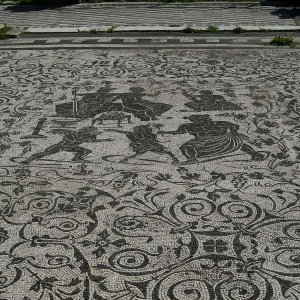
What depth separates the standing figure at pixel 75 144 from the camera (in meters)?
3.78

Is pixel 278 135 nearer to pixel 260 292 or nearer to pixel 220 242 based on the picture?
pixel 220 242

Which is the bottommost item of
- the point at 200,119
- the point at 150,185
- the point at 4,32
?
the point at 150,185

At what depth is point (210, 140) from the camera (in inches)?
157

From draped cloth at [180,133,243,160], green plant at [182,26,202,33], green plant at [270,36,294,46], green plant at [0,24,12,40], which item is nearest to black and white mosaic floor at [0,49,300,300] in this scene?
draped cloth at [180,133,243,160]

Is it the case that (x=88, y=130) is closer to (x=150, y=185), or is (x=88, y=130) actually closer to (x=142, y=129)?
(x=142, y=129)

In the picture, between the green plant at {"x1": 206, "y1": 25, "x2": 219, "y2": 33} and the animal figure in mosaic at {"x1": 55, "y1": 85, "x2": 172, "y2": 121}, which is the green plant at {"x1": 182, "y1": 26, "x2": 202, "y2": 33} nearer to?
the green plant at {"x1": 206, "y1": 25, "x2": 219, "y2": 33}

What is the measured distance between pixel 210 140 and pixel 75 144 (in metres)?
1.05

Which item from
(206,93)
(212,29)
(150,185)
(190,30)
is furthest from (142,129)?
(212,29)

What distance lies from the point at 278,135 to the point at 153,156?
3.43 feet

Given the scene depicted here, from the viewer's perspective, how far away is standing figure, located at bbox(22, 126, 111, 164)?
378 centimetres

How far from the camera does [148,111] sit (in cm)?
464

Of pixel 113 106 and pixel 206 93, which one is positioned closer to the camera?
pixel 113 106

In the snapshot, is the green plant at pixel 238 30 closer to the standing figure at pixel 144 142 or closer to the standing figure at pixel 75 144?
the standing figure at pixel 144 142

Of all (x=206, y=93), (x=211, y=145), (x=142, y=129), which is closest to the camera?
(x=211, y=145)
